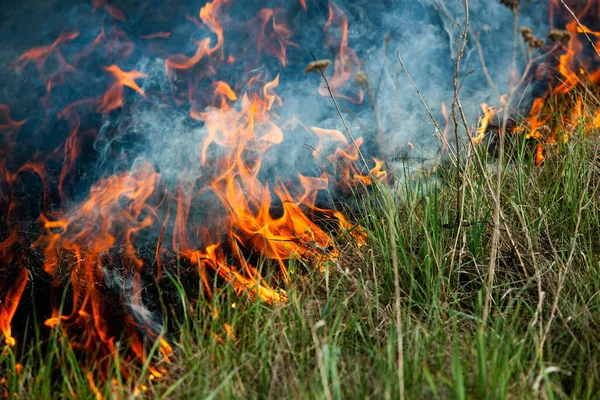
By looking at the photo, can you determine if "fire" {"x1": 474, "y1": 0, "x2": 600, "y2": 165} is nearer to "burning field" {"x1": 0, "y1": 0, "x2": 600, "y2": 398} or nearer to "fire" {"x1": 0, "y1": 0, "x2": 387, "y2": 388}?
"burning field" {"x1": 0, "y1": 0, "x2": 600, "y2": 398}

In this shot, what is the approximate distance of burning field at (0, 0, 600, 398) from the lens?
242 centimetres

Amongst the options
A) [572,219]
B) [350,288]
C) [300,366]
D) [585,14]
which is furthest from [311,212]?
[585,14]

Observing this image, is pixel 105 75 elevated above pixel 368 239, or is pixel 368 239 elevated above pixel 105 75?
pixel 105 75

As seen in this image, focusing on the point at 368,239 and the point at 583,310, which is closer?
the point at 583,310

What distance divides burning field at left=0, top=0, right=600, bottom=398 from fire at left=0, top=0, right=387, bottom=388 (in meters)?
0.01

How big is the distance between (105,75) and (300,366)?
2614mm

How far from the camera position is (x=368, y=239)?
309 centimetres

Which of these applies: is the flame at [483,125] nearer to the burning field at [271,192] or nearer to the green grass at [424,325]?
the burning field at [271,192]

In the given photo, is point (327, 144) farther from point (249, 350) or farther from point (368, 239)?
point (249, 350)

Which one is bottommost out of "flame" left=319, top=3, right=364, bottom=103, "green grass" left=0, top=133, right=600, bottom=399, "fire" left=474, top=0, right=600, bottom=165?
"green grass" left=0, top=133, right=600, bottom=399

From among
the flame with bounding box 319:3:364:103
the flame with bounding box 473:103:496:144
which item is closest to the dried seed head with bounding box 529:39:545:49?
the flame with bounding box 473:103:496:144

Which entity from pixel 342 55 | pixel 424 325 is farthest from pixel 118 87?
pixel 424 325

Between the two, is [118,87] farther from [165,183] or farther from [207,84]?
[165,183]

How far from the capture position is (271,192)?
387 centimetres
